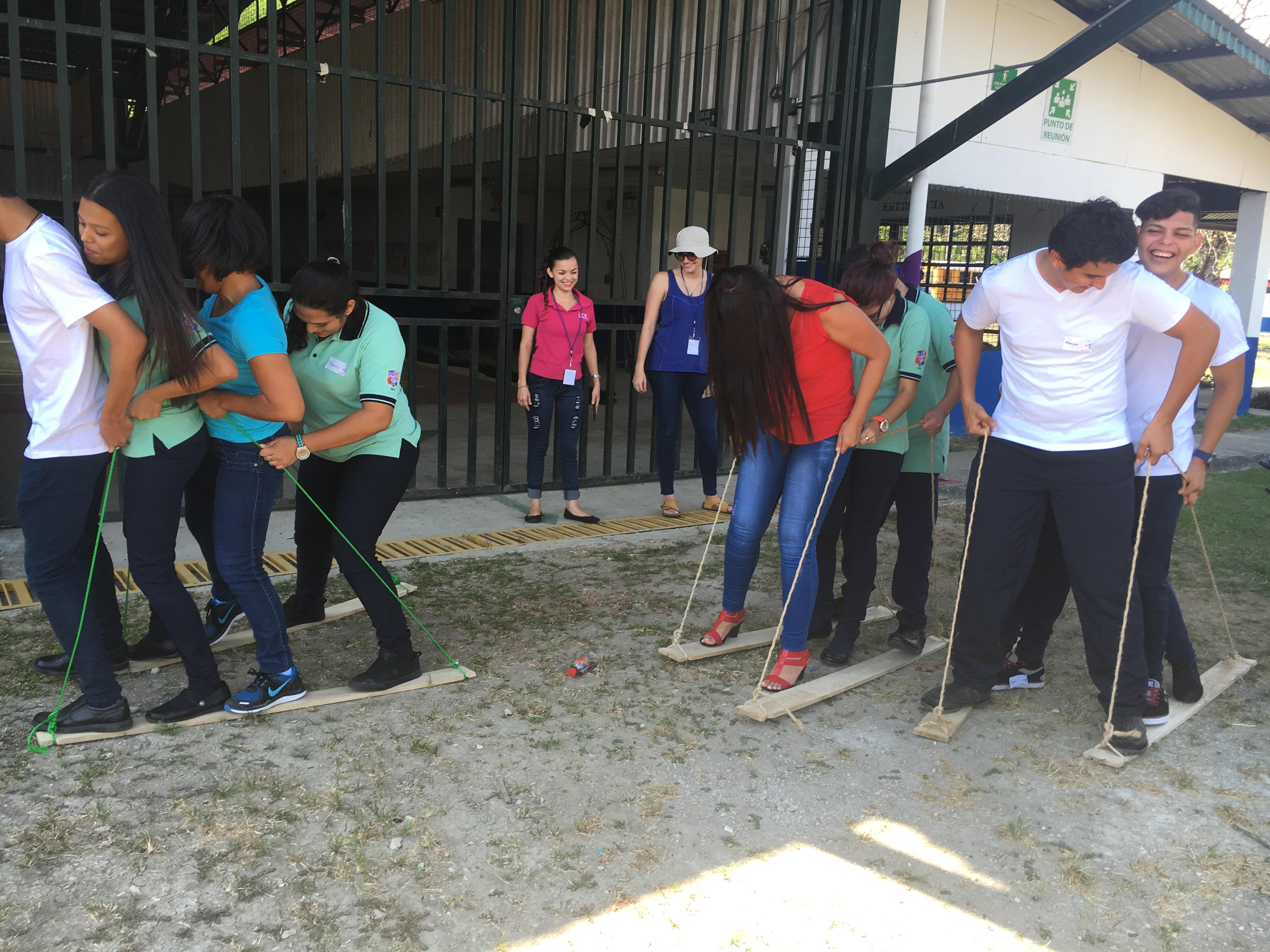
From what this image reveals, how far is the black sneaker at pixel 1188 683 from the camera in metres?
3.55

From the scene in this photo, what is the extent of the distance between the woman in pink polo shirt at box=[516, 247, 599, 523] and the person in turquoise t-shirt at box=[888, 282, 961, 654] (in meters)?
2.12

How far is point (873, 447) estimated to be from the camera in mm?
3676

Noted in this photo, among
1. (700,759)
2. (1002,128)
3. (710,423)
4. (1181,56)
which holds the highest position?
(1181,56)

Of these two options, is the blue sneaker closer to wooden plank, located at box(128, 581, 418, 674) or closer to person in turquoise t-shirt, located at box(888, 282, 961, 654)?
wooden plank, located at box(128, 581, 418, 674)

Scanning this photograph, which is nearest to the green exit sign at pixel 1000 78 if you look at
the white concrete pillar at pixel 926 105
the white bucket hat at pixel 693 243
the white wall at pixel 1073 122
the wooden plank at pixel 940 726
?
the white wall at pixel 1073 122

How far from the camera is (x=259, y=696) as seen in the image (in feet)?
10.4

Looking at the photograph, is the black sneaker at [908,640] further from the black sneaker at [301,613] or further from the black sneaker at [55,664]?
the black sneaker at [55,664]

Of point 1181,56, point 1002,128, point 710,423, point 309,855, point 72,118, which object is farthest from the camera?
point 72,118

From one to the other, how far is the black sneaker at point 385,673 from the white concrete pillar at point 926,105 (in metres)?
5.00

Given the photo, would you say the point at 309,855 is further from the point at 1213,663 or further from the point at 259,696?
the point at 1213,663

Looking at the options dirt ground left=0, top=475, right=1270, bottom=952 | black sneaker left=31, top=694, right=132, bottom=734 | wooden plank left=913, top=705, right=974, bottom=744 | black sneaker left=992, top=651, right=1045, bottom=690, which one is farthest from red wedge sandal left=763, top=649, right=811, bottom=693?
black sneaker left=31, top=694, right=132, bottom=734

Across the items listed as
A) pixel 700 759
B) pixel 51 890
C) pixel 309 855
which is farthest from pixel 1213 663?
pixel 51 890

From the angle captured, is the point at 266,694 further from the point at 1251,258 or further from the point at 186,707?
the point at 1251,258

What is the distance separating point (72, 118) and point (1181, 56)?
13.5 metres
